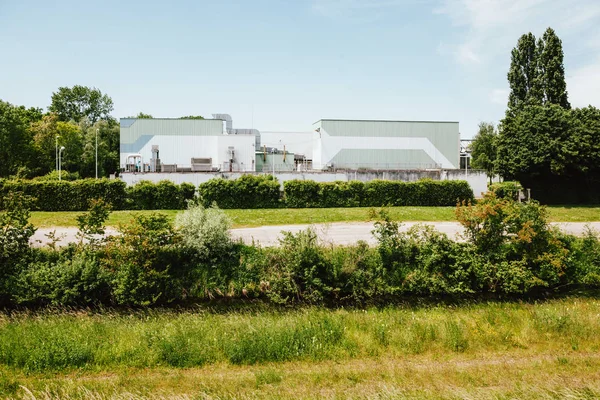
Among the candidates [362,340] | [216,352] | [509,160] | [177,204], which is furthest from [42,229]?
[509,160]

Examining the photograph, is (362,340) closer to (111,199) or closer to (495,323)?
(495,323)

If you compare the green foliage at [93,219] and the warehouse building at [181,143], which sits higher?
the warehouse building at [181,143]

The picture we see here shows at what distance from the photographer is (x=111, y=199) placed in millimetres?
26250

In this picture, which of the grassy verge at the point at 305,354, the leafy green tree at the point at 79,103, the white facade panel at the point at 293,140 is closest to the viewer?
the grassy verge at the point at 305,354

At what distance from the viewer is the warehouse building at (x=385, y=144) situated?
45938 millimetres

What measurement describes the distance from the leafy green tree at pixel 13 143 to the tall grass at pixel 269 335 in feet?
154

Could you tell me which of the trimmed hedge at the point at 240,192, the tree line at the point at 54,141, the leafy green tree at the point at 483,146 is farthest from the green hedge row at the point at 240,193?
the leafy green tree at the point at 483,146

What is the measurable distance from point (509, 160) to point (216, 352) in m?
27.0

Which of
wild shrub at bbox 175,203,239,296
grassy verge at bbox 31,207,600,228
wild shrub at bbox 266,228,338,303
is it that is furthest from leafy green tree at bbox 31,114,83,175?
wild shrub at bbox 266,228,338,303

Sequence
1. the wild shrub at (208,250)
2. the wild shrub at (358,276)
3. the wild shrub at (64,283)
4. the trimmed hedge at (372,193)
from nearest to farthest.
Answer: the wild shrub at (64,283) < the wild shrub at (208,250) < the wild shrub at (358,276) < the trimmed hedge at (372,193)

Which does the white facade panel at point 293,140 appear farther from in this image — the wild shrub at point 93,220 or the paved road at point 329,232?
the wild shrub at point 93,220

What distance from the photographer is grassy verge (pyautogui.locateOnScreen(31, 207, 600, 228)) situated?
73.1 feet

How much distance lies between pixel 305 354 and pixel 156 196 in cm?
1911

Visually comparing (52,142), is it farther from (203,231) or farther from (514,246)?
(514,246)
